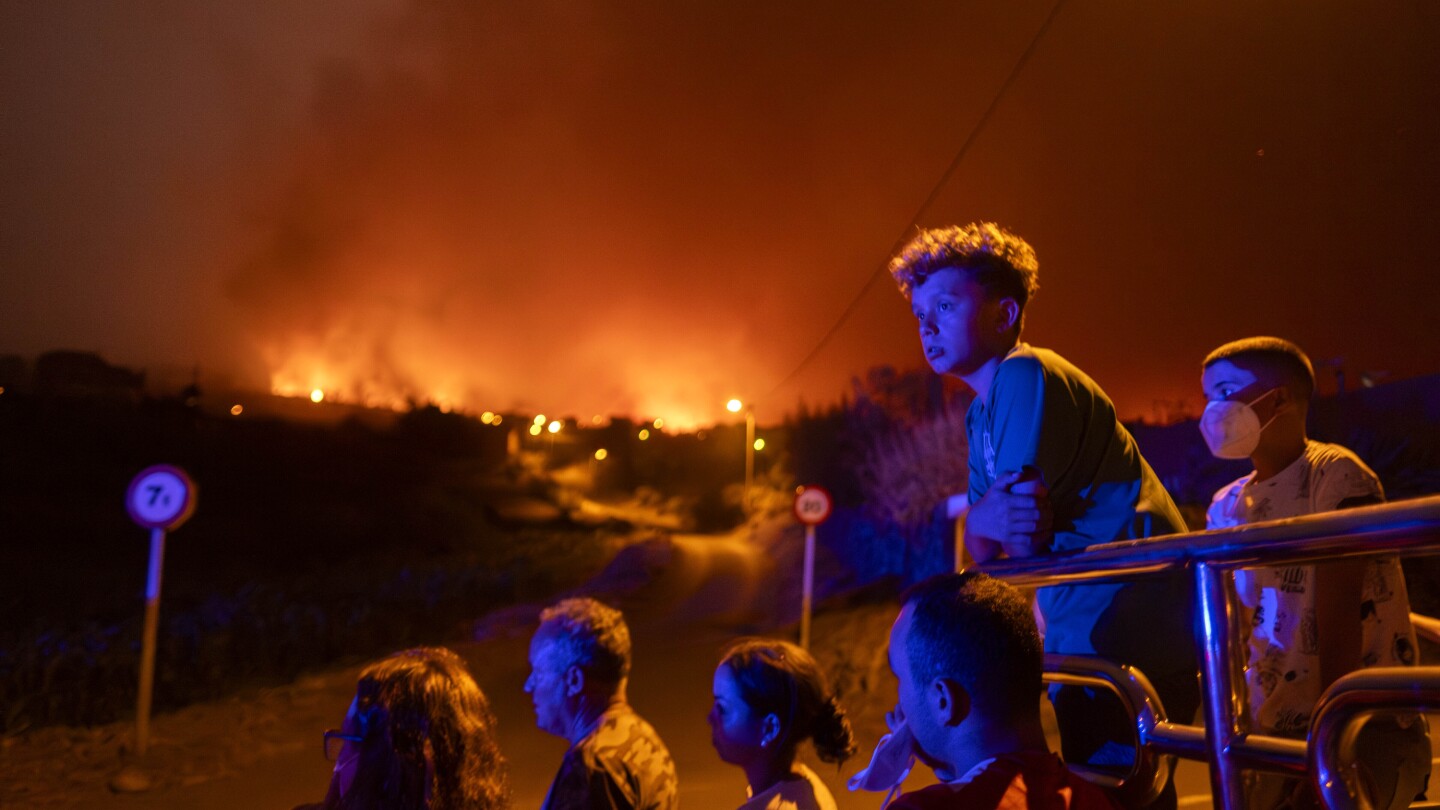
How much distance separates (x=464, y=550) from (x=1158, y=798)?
38.1 meters

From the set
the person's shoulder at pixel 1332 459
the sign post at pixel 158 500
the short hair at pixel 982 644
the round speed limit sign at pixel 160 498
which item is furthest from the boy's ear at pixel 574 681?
the round speed limit sign at pixel 160 498

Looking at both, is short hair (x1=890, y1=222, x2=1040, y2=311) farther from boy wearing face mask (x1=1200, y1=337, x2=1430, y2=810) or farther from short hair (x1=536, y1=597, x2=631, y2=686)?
short hair (x1=536, y1=597, x2=631, y2=686)

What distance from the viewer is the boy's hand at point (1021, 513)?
2125 millimetres

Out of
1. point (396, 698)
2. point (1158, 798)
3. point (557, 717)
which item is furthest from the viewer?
point (557, 717)

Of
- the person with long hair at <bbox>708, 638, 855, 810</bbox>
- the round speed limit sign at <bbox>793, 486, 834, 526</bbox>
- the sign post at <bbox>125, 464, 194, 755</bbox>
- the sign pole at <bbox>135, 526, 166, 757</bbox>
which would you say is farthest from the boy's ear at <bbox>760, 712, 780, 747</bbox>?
the round speed limit sign at <bbox>793, 486, 834, 526</bbox>

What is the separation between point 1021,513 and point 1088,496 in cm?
28

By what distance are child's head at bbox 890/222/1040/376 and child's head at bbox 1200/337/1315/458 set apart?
0.63 m

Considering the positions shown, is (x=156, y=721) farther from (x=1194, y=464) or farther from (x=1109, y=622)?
(x=1194, y=464)

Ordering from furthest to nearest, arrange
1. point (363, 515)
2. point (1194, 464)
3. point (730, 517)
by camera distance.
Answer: point (730, 517), point (363, 515), point (1194, 464)

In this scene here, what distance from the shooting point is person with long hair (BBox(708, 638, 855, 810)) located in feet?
10.3

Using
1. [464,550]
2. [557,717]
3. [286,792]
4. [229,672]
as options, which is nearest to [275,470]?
[464,550]

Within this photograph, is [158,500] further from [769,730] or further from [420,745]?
[769,730]

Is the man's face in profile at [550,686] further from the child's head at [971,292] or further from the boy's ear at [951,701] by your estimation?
the boy's ear at [951,701]

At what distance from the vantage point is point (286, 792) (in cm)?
855
